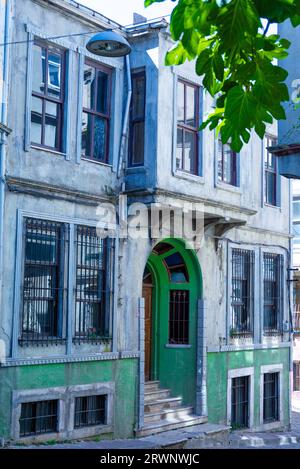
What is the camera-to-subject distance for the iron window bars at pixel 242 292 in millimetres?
18016

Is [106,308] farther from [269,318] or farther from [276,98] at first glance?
[276,98]

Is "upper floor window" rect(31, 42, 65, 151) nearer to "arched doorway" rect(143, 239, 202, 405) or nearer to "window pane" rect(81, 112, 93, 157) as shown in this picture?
"window pane" rect(81, 112, 93, 157)

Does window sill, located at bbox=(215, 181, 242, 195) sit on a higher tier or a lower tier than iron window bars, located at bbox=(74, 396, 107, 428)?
higher

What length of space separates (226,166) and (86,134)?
4397 millimetres

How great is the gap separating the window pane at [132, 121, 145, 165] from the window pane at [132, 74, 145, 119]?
0.67ft

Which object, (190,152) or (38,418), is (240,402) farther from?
(38,418)

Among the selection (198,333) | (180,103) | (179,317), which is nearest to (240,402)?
(198,333)

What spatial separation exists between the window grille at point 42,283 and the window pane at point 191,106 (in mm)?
4326

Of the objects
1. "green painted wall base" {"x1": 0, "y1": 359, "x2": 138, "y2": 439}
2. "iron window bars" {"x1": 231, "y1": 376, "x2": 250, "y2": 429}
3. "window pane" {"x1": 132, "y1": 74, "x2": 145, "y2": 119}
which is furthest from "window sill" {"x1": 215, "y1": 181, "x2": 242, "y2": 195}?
"iron window bars" {"x1": 231, "y1": 376, "x2": 250, "y2": 429}

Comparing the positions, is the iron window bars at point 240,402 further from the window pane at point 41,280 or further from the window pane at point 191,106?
the window pane at point 191,106

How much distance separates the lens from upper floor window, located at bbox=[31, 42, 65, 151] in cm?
1325

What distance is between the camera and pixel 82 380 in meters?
13.7

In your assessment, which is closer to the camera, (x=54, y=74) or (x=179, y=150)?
(x=54, y=74)

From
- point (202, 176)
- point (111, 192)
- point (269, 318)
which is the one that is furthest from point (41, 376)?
point (269, 318)
